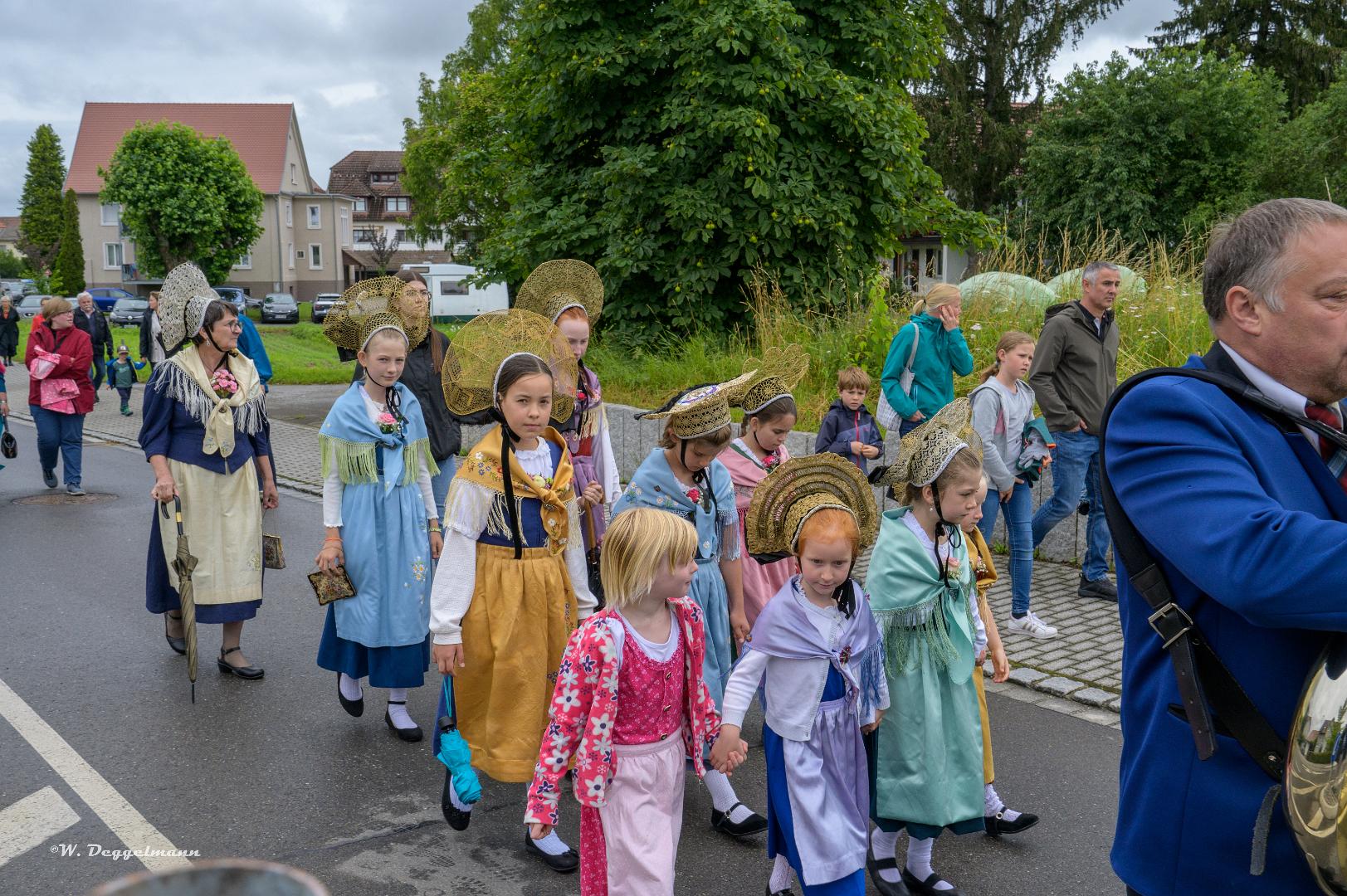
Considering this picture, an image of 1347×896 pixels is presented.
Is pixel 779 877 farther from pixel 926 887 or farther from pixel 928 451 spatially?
pixel 928 451

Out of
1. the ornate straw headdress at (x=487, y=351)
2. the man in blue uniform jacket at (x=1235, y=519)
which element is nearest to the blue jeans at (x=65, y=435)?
the ornate straw headdress at (x=487, y=351)

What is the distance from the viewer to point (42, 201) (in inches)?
3762

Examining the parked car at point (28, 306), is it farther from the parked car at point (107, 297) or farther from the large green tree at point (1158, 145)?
the large green tree at point (1158, 145)

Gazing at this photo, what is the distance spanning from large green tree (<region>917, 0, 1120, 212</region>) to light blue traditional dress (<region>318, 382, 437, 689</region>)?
32.8 metres

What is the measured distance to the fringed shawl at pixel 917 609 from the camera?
13.0 feet

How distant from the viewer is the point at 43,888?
3857 millimetres

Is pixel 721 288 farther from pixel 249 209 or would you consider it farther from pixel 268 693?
pixel 249 209

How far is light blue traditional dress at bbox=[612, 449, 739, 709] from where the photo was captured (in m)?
4.75

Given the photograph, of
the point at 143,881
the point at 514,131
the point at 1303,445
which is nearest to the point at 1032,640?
the point at 1303,445

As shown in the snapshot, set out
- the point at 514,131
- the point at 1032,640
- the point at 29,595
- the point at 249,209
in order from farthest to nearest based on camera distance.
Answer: the point at 249,209 → the point at 514,131 → the point at 29,595 → the point at 1032,640

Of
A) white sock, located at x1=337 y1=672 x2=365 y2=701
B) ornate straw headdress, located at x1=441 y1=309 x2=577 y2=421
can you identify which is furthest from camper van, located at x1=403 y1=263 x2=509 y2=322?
ornate straw headdress, located at x1=441 y1=309 x2=577 y2=421

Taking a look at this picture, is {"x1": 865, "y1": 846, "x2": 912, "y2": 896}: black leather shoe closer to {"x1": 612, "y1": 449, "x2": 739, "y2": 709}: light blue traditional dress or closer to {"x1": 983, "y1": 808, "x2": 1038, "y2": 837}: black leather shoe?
{"x1": 983, "y1": 808, "x2": 1038, "y2": 837}: black leather shoe

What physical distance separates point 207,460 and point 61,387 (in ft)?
21.0

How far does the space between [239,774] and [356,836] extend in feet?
2.80
